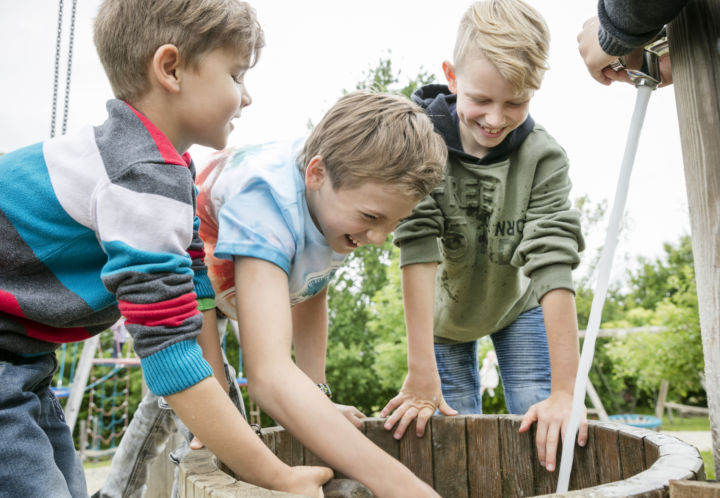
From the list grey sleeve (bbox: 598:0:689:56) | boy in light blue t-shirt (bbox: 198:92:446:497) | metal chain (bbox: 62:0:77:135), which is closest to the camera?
grey sleeve (bbox: 598:0:689:56)

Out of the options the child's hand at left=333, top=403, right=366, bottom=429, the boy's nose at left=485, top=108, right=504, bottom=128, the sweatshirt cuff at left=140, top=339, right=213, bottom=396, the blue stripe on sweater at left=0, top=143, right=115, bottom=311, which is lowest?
the child's hand at left=333, top=403, right=366, bottom=429

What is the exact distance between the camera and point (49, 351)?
1161 mm

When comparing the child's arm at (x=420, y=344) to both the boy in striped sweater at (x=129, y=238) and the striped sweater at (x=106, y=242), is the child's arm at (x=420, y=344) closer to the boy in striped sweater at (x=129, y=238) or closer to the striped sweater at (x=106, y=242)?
the boy in striped sweater at (x=129, y=238)

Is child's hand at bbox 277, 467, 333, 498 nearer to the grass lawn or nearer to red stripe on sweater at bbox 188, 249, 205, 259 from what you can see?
red stripe on sweater at bbox 188, 249, 205, 259

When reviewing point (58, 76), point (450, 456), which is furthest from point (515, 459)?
point (58, 76)

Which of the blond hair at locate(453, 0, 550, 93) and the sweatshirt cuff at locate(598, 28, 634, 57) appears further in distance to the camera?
the blond hair at locate(453, 0, 550, 93)

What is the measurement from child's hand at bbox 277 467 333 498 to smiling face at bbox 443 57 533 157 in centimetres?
98

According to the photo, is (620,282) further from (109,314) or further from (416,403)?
(109,314)

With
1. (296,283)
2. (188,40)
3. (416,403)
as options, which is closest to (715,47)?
(188,40)

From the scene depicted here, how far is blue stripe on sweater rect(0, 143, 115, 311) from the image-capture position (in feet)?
3.43

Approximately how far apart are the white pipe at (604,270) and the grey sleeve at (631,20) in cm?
16

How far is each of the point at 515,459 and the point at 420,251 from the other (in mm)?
591

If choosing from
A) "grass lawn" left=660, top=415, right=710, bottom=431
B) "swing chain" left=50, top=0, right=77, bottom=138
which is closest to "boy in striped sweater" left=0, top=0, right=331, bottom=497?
"swing chain" left=50, top=0, right=77, bottom=138

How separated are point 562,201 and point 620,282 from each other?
10.6 metres
